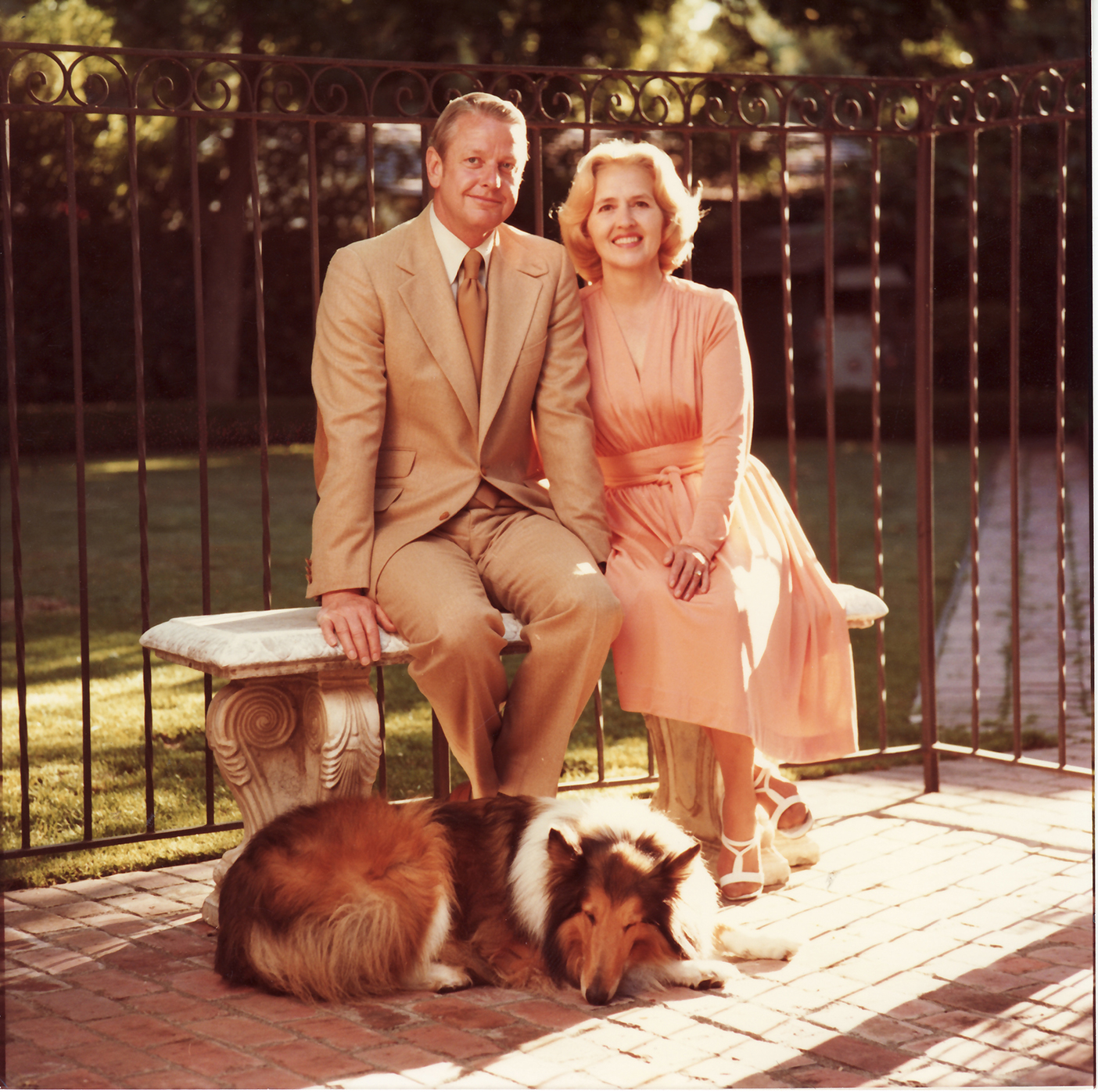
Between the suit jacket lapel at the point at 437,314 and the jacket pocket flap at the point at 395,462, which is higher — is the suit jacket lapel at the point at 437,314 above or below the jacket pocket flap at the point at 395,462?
above

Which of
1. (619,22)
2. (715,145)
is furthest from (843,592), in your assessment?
(715,145)

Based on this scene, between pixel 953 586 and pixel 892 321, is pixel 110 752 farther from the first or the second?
pixel 892 321

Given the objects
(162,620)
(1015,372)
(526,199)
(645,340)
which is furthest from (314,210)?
(526,199)

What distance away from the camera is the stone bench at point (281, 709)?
12.7 ft

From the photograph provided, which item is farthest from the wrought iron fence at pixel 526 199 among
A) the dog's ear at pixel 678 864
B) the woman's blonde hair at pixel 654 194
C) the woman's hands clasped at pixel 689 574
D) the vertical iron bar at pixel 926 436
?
the dog's ear at pixel 678 864

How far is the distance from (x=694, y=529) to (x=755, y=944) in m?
1.24

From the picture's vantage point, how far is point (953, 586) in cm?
1122

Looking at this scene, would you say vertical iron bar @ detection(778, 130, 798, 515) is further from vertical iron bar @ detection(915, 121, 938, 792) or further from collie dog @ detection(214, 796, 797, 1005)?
collie dog @ detection(214, 796, 797, 1005)

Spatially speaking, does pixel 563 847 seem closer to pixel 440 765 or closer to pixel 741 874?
pixel 741 874

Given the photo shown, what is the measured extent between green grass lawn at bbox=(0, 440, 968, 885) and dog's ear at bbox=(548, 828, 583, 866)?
6.06 ft

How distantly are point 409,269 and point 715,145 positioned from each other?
2346 centimetres

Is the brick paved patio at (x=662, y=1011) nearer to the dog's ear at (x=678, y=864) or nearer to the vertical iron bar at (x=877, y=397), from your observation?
the dog's ear at (x=678, y=864)

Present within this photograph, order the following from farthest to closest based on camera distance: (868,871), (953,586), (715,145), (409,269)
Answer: (715,145), (953,586), (868,871), (409,269)

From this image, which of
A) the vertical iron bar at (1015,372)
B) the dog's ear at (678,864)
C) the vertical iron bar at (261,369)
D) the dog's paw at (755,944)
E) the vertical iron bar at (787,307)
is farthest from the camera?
the vertical iron bar at (1015,372)
